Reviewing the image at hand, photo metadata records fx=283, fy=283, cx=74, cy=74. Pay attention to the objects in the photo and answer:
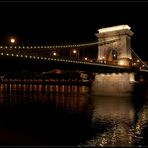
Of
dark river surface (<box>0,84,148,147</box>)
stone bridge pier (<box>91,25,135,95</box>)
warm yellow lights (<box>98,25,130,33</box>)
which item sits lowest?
dark river surface (<box>0,84,148,147</box>)

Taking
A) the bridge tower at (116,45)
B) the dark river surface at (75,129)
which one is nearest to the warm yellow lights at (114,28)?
the bridge tower at (116,45)

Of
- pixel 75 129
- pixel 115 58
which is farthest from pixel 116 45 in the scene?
pixel 75 129

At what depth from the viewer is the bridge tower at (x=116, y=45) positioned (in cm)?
4688

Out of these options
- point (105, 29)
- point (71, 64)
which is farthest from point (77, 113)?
point (105, 29)

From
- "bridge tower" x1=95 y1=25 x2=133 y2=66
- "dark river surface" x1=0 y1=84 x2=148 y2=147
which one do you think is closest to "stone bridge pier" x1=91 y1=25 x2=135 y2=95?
"bridge tower" x1=95 y1=25 x2=133 y2=66

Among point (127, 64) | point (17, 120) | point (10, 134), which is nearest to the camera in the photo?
point (10, 134)

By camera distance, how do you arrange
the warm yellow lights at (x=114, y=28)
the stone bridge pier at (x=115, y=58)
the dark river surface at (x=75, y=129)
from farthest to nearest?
the warm yellow lights at (x=114, y=28), the stone bridge pier at (x=115, y=58), the dark river surface at (x=75, y=129)

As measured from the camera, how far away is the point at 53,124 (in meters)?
20.9

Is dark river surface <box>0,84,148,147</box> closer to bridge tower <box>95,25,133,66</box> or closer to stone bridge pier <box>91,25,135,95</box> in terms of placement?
stone bridge pier <box>91,25,135,95</box>

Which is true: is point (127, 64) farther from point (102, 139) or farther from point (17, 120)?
point (102, 139)

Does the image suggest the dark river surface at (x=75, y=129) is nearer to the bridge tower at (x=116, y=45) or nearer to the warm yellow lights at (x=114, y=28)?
the bridge tower at (x=116, y=45)

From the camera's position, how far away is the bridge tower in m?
46.9

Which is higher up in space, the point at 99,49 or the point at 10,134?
the point at 99,49

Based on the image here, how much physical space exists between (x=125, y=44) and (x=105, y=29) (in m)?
4.46
